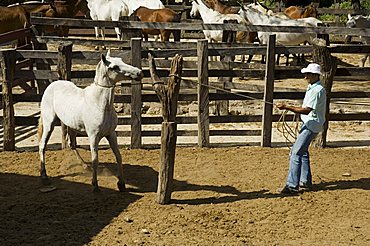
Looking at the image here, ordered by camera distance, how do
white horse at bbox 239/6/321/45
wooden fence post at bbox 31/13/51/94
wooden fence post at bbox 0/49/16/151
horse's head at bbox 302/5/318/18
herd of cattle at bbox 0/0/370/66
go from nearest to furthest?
wooden fence post at bbox 0/49/16/151 → wooden fence post at bbox 31/13/51/94 → herd of cattle at bbox 0/0/370/66 → white horse at bbox 239/6/321/45 → horse's head at bbox 302/5/318/18

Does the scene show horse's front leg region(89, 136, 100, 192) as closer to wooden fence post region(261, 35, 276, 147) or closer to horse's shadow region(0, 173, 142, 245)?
horse's shadow region(0, 173, 142, 245)

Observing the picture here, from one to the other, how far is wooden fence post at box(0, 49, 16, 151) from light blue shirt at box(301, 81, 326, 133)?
4684 millimetres

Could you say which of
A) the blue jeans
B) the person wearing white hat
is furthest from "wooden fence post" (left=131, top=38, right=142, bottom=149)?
the blue jeans

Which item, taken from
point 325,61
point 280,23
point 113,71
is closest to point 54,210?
point 113,71

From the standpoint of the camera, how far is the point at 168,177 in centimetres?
758

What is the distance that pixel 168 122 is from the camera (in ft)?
24.6

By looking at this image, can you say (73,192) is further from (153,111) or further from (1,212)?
(153,111)

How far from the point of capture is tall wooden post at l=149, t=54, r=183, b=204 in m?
7.43

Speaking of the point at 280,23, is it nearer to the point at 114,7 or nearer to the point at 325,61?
the point at 114,7

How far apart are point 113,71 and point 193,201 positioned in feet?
6.10

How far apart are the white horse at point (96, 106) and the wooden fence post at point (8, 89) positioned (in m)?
1.67

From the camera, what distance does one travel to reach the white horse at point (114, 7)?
69.2ft

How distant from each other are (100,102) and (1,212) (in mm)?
1758

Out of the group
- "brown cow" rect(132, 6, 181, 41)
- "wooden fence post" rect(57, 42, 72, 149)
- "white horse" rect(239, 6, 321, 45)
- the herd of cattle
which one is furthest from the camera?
"brown cow" rect(132, 6, 181, 41)
